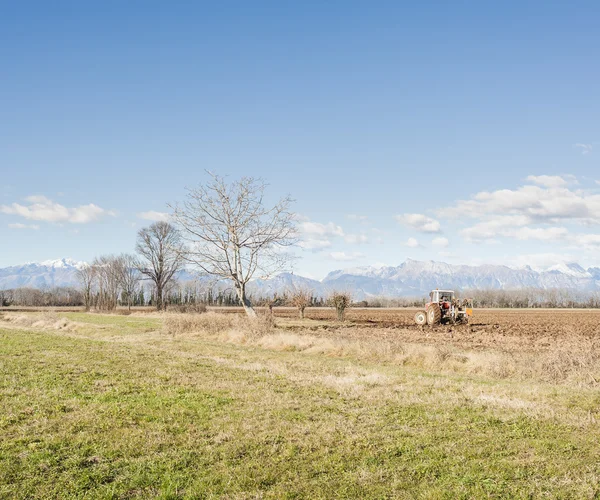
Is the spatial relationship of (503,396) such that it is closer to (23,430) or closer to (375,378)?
(375,378)

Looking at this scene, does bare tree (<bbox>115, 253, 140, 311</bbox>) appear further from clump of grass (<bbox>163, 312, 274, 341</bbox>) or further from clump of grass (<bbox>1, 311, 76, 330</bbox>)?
clump of grass (<bbox>163, 312, 274, 341</bbox>)

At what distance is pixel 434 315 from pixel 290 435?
30933 mm

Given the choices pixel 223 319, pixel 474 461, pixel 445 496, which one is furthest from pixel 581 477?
pixel 223 319

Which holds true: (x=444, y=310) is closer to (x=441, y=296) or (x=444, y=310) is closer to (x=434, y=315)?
(x=441, y=296)

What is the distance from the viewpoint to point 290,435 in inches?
338

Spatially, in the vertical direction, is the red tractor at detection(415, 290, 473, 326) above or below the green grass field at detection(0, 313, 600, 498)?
above

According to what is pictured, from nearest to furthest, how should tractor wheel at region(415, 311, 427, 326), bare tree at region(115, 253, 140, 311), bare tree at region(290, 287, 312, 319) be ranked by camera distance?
tractor wheel at region(415, 311, 427, 326)
bare tree at region(290, 287, 312, 319)
bare tree at region(115, 253, 140, 311)

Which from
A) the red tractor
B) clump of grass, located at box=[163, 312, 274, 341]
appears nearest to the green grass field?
clump of grass, located at box=[163, 312, 274, 341]

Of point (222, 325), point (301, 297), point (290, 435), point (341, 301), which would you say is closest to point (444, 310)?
point (341, 301)

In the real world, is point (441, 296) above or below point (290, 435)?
above

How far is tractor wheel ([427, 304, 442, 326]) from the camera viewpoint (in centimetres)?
3762

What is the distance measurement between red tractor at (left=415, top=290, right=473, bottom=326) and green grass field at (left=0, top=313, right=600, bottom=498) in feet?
76.6

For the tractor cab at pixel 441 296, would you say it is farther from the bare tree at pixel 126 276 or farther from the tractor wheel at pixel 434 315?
the bare tree at pixel 126 276

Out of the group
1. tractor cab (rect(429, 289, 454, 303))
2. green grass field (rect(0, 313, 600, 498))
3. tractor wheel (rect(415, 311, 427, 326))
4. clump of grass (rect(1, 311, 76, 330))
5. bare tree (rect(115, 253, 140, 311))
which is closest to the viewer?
green grass field (rect(0, 313, 600, 498))
